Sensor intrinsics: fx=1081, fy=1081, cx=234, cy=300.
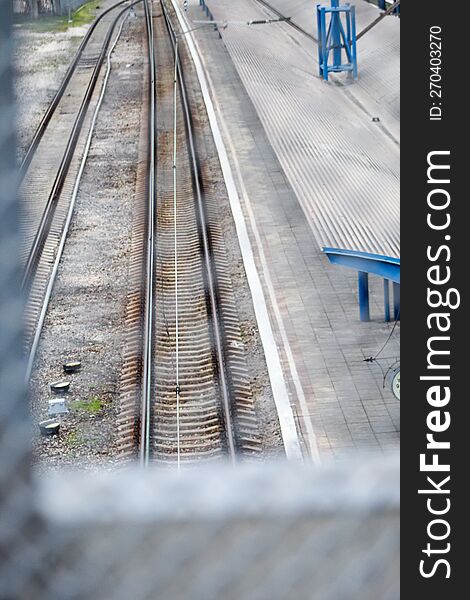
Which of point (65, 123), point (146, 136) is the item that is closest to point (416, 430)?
point (146, 136)

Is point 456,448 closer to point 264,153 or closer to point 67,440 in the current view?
point 67,440

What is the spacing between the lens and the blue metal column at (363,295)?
33.8ft

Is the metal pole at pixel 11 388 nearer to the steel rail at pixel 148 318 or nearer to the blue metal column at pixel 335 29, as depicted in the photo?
the steel rail at pixel 148 318

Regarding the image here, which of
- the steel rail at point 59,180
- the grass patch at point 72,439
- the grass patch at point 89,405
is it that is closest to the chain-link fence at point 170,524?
the steel rail at point 59,180

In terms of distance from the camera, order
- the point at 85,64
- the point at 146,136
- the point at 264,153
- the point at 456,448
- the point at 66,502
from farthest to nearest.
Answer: the point at 85,64 < the point at 146,136 < the point at 264,153 < the point at 456,448 < the point at 66,502

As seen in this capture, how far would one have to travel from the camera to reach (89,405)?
9.30m

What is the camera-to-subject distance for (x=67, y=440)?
8609mm

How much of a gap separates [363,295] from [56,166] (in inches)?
332

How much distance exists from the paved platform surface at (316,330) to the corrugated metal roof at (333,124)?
265 mm

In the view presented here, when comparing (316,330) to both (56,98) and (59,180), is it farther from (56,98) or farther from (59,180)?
(56,98)

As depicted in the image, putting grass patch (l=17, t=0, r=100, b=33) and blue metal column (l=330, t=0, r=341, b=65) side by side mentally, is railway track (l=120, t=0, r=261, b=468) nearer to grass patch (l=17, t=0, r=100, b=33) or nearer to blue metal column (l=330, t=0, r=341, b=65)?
blue metal column (l=330, t=0, r=341, b=65)

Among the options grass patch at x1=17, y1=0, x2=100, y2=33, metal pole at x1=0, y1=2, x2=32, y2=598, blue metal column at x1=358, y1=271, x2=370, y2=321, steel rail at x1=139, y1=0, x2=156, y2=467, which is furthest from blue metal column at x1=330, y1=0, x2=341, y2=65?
metal pole at x1=0, y1=2, x2=32, y2=598

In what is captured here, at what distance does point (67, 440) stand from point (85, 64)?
19856mm

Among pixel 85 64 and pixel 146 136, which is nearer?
pixel 146 136
